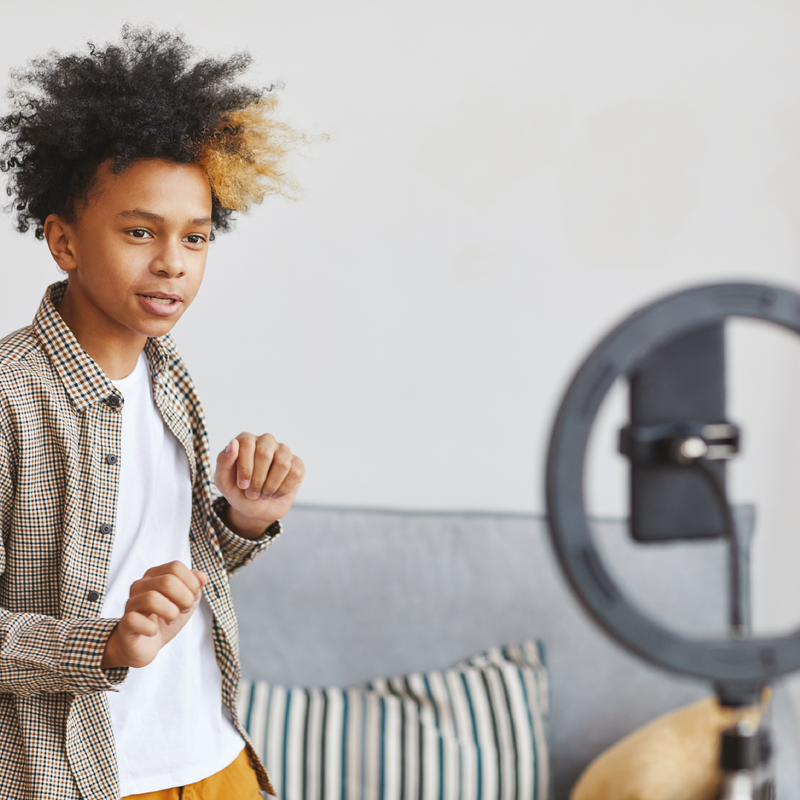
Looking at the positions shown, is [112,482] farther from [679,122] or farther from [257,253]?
[679,122]

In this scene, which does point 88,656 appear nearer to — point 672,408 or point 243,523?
point 243,523

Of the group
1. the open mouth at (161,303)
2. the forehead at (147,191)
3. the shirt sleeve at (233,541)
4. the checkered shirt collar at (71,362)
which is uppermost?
the forehead at (147,191)

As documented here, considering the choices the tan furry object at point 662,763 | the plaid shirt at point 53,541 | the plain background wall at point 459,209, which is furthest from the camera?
the plain background wall at point 459,209

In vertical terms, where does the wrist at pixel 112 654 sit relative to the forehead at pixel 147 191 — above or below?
below

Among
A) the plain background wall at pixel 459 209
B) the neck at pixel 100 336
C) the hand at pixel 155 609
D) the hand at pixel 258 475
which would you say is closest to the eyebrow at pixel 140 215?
the neck at pixel 100 336

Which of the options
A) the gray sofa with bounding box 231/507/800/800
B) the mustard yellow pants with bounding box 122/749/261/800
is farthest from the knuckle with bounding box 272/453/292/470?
the gray sofa with bounding box 231/507/800/800

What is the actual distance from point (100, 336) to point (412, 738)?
0.87m

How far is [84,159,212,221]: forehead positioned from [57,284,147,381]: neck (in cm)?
10

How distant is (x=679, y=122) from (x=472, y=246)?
0.46 meters

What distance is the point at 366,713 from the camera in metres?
1.45

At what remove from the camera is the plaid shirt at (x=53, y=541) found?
0.82m

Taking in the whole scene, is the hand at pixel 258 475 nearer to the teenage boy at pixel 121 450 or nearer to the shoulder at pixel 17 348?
the teenage boy at pixel 121 450

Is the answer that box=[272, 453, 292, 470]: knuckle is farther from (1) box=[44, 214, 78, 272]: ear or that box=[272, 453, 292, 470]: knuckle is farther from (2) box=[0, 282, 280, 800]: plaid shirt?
(1) box=[44, 214, 78, 272]: ear

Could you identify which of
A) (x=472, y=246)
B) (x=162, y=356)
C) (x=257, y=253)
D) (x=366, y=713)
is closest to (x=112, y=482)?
(x=162, y=356)
